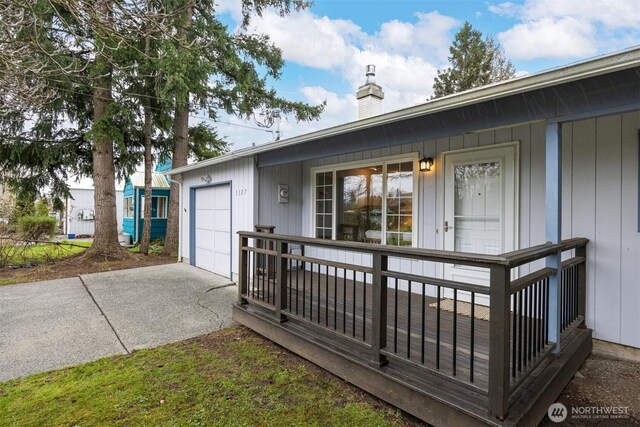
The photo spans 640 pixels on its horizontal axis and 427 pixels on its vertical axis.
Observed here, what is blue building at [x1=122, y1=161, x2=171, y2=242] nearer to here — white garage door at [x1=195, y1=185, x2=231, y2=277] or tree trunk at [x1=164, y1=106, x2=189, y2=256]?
Answer: tree trunk at [x1=164, y1=106, x2=189, y2=256]

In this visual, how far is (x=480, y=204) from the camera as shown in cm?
411

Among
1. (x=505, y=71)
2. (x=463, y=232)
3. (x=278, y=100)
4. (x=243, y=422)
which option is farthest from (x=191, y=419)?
(x=505, y=71)

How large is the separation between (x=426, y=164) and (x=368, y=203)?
4.14ft

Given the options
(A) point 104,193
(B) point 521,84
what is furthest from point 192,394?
(A) point 104,193

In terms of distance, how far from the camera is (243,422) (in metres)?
2.27

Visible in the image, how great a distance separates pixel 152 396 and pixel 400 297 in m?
3.06

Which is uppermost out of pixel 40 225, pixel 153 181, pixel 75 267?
pixel 153 181

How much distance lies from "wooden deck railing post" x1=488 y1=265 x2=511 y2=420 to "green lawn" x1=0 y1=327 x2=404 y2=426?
2.41 feet

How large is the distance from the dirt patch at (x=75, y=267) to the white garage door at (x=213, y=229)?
5.35 feet

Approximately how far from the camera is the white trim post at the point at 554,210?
2604mm

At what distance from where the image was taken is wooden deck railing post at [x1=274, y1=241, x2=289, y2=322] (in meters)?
3.44

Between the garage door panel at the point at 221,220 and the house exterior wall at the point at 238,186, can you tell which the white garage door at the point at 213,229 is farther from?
the house exterior wall at the point at 238,186

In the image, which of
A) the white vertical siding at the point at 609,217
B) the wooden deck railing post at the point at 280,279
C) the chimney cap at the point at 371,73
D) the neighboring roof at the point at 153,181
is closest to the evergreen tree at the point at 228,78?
the neighboring roof at the point at 153,181

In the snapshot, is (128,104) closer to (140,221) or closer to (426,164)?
(140,221)
